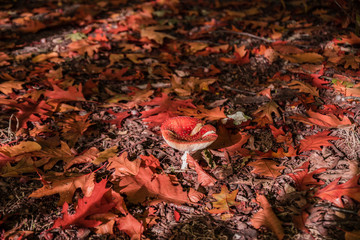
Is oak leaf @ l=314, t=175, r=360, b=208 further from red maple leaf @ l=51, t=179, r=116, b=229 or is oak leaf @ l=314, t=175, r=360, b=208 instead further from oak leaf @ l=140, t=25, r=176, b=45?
oak leaf @ l=140, t=25, r=176, b=45

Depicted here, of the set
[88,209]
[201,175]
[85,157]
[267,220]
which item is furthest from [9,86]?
[267,220]

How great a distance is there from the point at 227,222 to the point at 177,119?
0.83 meters

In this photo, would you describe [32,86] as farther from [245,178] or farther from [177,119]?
[245,178]

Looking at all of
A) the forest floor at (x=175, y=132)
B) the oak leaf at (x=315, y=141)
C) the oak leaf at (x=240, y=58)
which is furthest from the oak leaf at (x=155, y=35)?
the oak leaf at (x=315, y=141)

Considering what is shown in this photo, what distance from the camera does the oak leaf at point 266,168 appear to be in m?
1.91

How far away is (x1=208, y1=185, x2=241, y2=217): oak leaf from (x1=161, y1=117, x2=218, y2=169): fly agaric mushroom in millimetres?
369

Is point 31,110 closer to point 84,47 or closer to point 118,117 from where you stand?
point 118,117

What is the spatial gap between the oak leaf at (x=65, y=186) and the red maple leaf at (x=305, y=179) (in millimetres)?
1517

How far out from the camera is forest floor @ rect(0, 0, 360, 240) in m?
1.68

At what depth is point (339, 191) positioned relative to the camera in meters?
1.66

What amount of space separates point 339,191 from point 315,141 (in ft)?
1.66

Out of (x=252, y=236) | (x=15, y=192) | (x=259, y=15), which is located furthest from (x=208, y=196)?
(x=259, y=15)

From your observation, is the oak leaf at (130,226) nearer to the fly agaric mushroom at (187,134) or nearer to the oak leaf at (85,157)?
the fly agaric mushroom at (187,134)

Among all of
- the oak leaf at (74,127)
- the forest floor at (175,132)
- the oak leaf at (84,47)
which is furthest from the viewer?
the oak leaf at (84,47)
